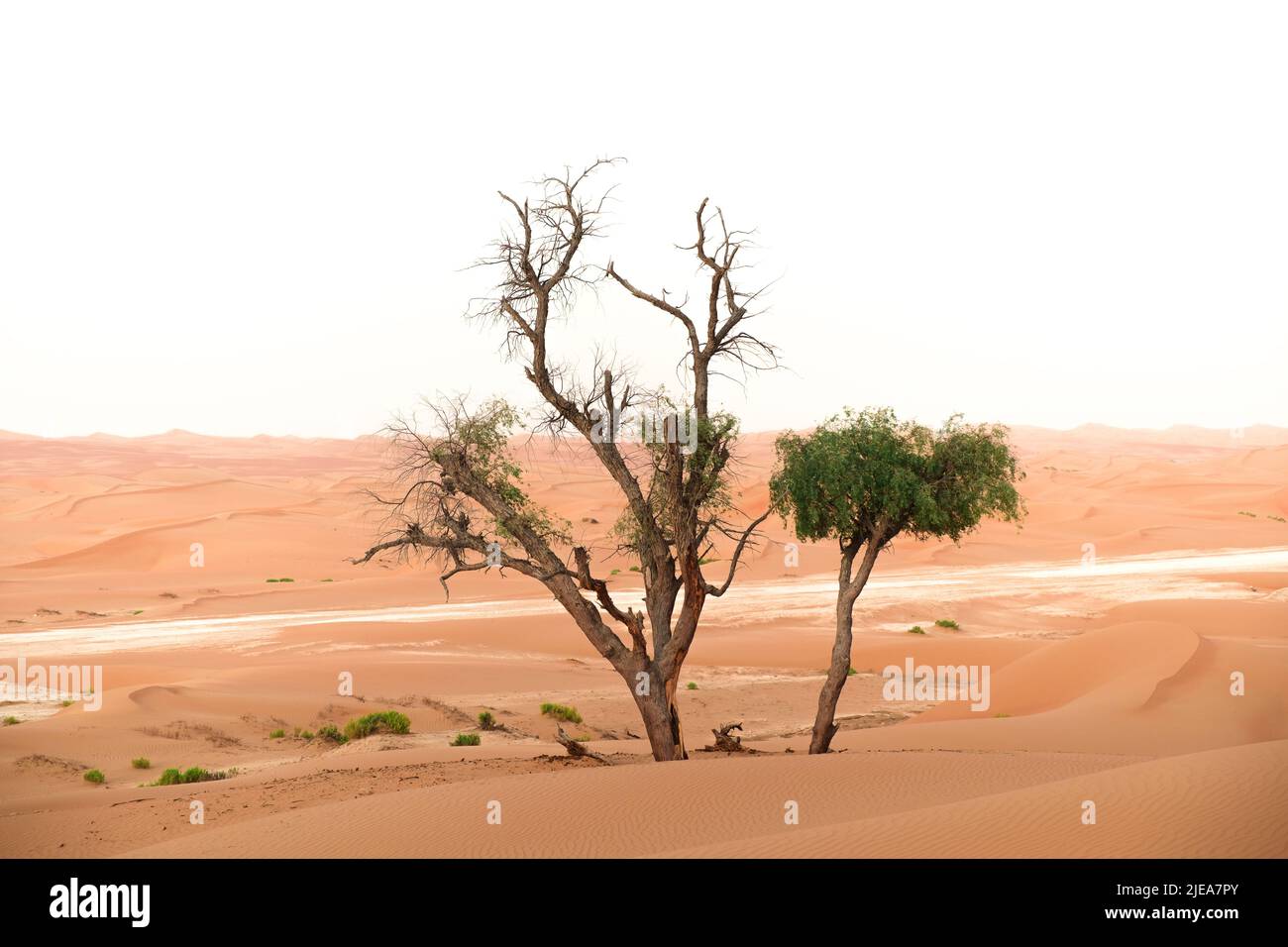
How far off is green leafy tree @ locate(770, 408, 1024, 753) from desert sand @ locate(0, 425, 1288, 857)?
2998mm

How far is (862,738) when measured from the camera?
19.9m

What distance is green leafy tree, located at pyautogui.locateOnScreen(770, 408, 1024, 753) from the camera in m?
16.0

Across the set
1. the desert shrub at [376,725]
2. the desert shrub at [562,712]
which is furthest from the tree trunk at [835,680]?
the desert shrub at [376,725]

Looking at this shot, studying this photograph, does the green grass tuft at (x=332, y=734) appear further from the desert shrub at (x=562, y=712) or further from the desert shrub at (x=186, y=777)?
the desert shrub at (x=562, y=712)

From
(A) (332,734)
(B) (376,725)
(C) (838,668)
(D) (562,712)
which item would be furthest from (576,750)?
(D) (562,712)

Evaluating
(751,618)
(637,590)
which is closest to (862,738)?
(751,618)

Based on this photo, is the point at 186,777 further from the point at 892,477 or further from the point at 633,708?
the point at 892,477

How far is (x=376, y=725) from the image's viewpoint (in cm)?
2177

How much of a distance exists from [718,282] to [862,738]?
1024 centimetres

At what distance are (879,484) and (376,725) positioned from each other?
12255 mm

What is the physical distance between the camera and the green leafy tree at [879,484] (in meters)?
16.0

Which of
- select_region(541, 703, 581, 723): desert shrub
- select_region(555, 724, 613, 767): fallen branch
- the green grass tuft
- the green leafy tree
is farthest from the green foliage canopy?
the green grass tuft
